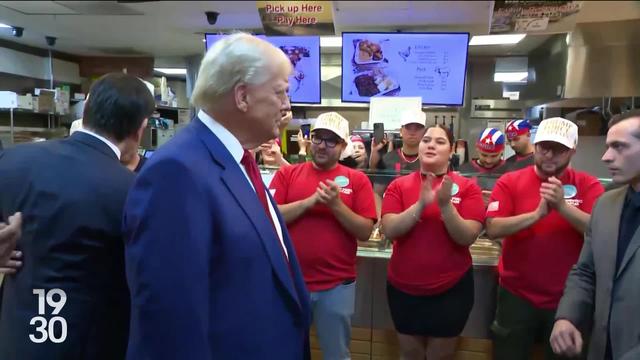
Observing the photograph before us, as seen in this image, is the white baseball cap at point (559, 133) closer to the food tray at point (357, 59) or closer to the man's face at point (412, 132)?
the man's face at point (412, 132)

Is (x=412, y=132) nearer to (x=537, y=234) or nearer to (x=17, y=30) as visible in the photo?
(x=537, y=234)

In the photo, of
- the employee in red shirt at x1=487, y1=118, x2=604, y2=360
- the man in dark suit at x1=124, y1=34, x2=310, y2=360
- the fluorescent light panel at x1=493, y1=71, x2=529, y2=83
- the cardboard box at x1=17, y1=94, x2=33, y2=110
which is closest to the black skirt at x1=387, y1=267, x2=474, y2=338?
the employee in red shirt at x1=487, y1=118, x2=604, y2=360

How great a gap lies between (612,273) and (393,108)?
5.24ft

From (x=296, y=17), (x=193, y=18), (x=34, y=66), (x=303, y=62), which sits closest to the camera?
(x=296, y=17)

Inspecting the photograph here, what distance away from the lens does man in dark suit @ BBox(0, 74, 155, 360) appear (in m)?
1.30

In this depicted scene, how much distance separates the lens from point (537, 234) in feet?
6.74

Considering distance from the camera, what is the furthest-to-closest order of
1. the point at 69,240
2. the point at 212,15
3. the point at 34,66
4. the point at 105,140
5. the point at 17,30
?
the point at 34,66 < the point at 17,30 < the point at 212,15 < the point at 105,140 < the point at 69,240

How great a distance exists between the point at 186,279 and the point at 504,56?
696 cm

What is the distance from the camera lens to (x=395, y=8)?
13.9 ft


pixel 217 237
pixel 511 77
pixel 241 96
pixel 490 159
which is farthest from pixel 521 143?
pixel 511 77

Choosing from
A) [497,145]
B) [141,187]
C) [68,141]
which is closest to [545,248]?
[497,145]

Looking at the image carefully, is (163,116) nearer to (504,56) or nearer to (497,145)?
(504,56)

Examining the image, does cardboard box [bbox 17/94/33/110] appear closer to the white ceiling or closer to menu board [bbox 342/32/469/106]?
the white ceiling

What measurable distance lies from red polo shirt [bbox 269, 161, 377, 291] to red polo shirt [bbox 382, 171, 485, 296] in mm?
220
